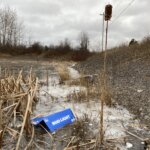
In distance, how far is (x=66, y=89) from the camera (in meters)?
9.97

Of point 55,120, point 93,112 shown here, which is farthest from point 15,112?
point 93,112

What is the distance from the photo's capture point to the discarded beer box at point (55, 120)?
5.44 meters

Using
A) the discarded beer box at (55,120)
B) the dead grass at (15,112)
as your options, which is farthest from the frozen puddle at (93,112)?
the dead grass at (15,112)

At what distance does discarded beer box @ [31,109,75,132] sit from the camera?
5.44 meters

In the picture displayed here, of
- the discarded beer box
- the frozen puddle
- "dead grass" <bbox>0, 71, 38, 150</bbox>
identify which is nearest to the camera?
"dead grass" <bbox>0, 71, 38, 150</bbox>

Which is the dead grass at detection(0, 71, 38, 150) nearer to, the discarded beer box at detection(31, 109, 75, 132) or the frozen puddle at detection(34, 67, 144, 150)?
the discarded beer box at detection(31, 109, 75, 132)

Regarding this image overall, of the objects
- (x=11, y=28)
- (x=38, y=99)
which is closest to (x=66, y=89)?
(x=38, y=99)

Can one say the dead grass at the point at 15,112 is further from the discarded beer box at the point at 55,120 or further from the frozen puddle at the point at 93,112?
the frozen puddle at the point at 93,112

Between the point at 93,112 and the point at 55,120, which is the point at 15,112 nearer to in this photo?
the point at 55,120

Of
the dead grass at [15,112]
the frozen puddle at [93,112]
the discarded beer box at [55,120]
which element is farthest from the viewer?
the frozen puddle at [93,112]

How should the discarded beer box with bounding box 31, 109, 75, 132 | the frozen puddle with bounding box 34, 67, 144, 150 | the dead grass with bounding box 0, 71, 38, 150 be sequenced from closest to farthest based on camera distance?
the dead grass with bounding box 0, 71, 38, 150 < the discarded beer box with bounding box 31, 109, 75, 132 < the frozen puddle with bounding box 34, 67, 144, 150

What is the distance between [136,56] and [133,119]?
11.4 meters

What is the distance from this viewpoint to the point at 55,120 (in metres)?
5.61

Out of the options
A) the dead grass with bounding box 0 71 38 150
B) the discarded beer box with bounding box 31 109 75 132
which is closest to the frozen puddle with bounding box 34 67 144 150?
the discarded beer box with bounding box 31 109 75 132
